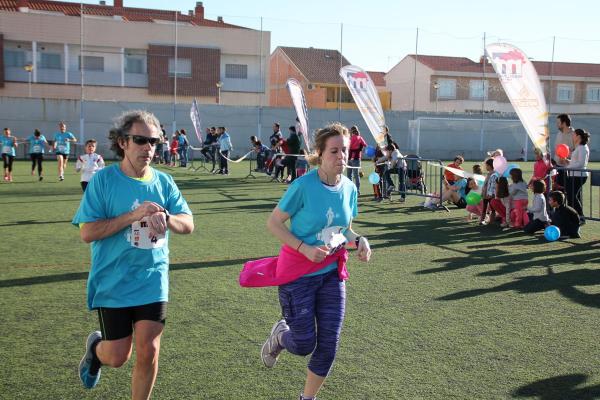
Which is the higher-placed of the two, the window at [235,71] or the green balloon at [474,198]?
the window at [235,71]

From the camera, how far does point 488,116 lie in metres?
40.2

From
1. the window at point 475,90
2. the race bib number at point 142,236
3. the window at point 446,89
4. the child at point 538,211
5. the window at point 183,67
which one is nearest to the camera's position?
the race bib number at point 142,236

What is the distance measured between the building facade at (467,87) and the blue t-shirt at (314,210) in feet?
137

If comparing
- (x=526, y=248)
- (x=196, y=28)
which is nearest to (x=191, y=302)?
(x=526, y=248)

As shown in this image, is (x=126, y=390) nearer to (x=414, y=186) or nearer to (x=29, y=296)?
(x=29, y=296)

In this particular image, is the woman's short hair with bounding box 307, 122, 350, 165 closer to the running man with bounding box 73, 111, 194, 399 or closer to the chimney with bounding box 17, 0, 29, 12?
the running man with bounding box 73, 111, 194, 399

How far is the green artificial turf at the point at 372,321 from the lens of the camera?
15.2 ft

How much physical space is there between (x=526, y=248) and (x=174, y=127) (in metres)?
27.2

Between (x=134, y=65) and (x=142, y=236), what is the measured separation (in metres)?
41.9

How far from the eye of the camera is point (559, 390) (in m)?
4.61

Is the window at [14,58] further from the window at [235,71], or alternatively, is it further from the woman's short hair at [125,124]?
the woman's short hair at [125,124]

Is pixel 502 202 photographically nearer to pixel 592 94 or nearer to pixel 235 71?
pixel 235 71

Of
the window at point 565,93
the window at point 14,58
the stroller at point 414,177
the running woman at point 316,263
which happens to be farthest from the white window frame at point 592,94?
the running woman at point 316,263

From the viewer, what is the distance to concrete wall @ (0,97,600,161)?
109 feet
